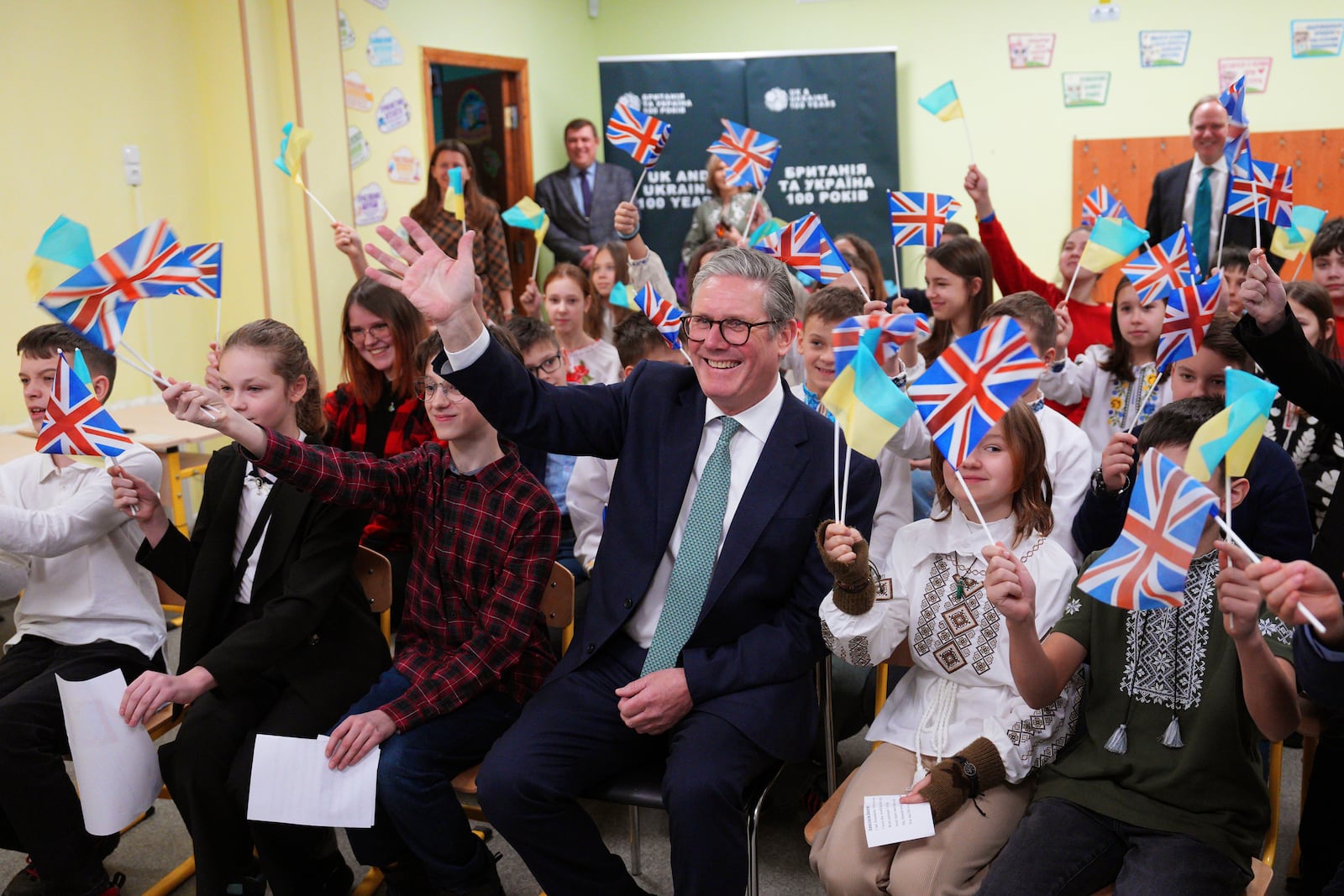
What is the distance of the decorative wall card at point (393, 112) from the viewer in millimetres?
6430

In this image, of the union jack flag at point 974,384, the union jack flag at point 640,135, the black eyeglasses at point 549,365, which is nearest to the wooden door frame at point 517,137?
the union jack flag at point 640,135

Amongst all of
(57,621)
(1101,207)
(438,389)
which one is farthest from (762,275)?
(1101,207)

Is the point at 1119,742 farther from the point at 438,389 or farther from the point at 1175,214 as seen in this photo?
the point at 1175,214

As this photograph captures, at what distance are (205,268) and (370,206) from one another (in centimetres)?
387

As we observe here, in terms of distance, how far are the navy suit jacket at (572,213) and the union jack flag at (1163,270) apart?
4.51m

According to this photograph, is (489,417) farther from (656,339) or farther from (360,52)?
(360,52)

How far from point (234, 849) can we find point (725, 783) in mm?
1091

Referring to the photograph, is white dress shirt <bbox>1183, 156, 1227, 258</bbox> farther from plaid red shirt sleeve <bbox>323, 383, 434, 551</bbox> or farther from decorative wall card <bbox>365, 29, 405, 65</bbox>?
decorative wall card <bbox>365, 29, 405, 65</bbox>

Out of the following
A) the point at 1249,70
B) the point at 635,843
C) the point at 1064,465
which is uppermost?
the point at 1249,70

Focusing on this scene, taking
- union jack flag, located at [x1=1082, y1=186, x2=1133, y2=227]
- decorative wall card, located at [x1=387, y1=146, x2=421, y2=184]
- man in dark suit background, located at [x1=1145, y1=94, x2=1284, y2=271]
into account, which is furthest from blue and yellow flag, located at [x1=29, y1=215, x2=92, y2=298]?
decorative wall card, located at [x1=387, y1=146, x2=421, y2=184]

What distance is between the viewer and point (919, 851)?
1926mm

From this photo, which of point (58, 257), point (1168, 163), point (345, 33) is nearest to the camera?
point (58, 257)

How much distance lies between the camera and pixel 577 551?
3102 mm

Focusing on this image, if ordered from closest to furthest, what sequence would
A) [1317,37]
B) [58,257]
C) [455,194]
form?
[58,257]
[455,194]
[1317,37]
